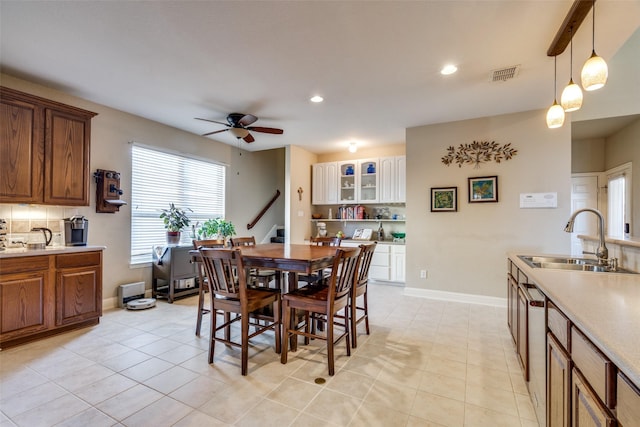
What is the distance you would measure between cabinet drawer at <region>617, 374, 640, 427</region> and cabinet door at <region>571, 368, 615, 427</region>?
7 centimetres

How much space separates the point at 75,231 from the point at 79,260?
0.40m

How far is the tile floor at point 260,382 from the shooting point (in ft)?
5.87

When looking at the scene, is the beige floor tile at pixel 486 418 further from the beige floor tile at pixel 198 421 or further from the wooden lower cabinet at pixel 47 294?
the wooden lower cabinet at pixel 47 294

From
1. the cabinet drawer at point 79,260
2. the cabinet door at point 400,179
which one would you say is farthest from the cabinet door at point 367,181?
the cabinet drawer at point 79,260

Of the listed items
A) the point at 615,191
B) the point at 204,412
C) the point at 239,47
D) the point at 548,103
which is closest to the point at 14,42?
the point at 239,47

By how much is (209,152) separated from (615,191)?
7201 millimetres

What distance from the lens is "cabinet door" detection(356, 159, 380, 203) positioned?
226 inches

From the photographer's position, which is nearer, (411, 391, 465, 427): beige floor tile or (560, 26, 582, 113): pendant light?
(411, 391, 465, 427): beige floor tile

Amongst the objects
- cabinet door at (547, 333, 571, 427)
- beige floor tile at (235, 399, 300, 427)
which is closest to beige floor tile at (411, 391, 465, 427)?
cabinet door at (547, 333, 571, 427)

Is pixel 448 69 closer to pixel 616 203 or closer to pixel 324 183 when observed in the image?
pixel 324 183

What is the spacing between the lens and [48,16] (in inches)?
85.2

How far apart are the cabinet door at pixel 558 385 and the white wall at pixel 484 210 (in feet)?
9.83

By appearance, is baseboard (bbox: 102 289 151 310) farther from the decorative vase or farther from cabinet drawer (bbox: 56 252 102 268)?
the decorative vase

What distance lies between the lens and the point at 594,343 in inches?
36.2
